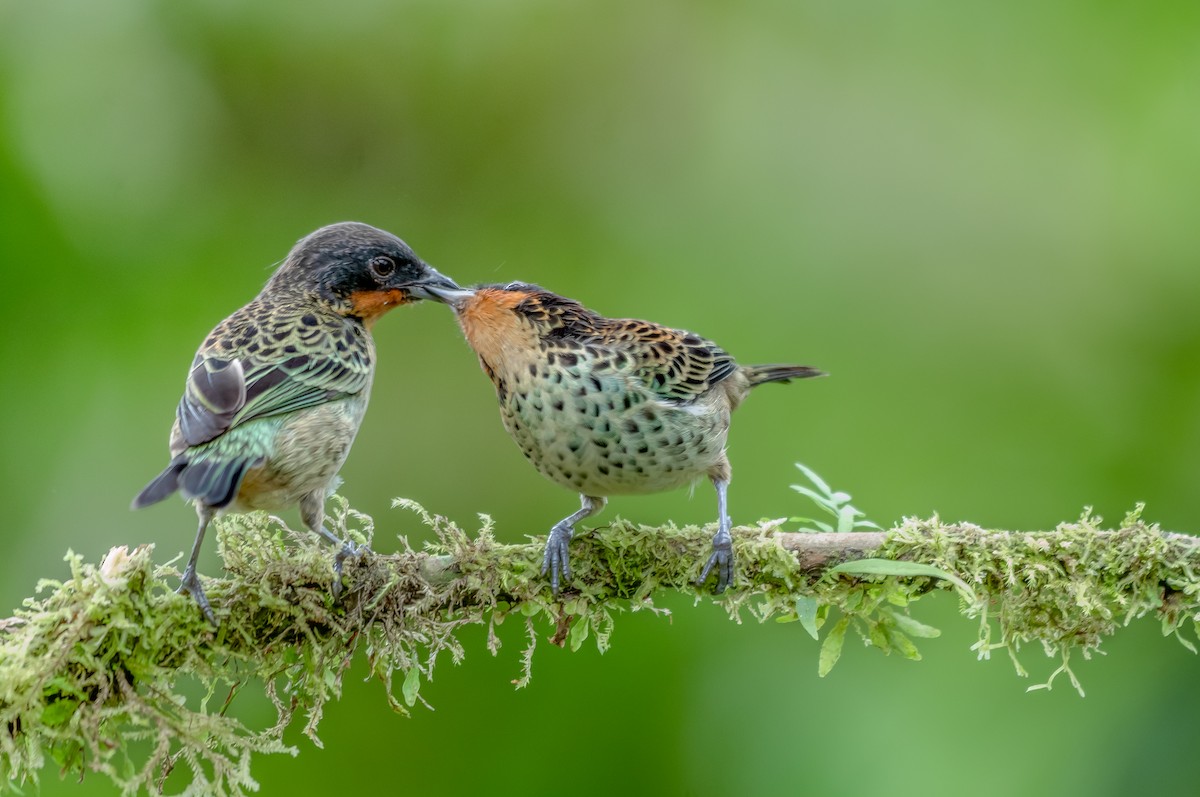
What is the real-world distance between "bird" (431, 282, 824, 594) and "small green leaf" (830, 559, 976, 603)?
37 cm

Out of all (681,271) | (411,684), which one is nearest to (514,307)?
(411,684)

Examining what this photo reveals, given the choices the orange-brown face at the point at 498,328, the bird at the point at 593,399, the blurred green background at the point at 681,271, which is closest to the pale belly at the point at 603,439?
the bird at the point at 593,399

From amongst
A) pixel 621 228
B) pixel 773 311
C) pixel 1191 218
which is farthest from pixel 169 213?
pixel 1191 218

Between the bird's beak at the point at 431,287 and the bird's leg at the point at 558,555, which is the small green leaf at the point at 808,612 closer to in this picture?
the bird's leg at the point at 558,555

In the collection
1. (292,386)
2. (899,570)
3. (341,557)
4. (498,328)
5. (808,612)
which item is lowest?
(808,612)

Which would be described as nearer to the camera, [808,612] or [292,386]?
[808,612]

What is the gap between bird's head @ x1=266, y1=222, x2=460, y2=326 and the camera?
15.1 ft

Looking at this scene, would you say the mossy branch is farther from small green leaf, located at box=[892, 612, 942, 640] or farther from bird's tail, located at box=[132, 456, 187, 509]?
bird's tail, located at box=[132, 456, 187, 509]

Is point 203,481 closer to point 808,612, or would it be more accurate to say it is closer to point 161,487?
point 161,487

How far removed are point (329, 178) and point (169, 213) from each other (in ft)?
2.62

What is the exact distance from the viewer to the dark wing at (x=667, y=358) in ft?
13.1

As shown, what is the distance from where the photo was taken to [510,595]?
350 cm

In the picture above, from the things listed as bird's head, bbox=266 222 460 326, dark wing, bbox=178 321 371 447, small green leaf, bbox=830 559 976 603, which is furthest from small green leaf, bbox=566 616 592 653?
bird's head, bbox=266 222 460 326

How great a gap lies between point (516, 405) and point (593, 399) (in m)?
0.24
